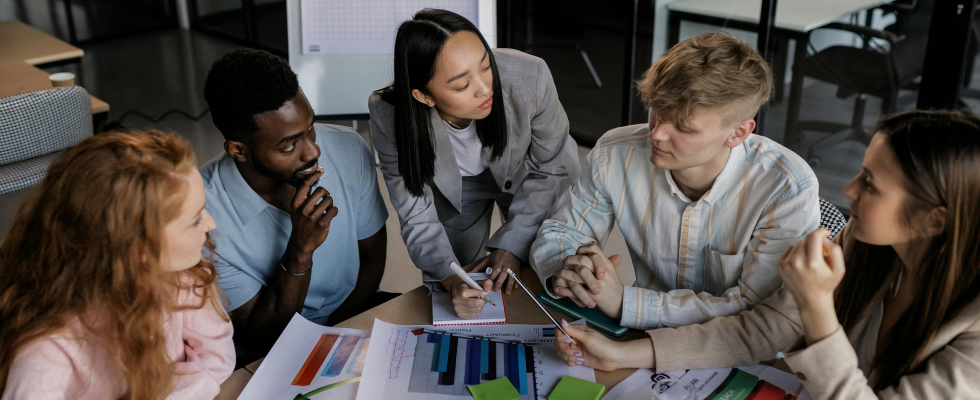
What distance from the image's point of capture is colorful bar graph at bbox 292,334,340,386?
119 centimetres

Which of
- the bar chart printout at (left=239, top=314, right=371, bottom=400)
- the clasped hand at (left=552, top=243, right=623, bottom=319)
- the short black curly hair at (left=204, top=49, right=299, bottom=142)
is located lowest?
the bar chart printout at (left=239, top=314, right=371, bottom=400)

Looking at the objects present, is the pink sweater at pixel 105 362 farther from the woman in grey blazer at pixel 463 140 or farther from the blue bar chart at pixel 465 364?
the woman in grey blazer at pixel 463 140

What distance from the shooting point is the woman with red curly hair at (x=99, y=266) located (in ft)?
3.26

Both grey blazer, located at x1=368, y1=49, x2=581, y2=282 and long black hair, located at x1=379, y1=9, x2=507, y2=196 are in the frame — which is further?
grey blazer, located at x1=368, y1=49, x2=581, y2=282

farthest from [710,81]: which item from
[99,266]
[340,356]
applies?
[99,266]

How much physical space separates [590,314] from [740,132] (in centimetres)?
43

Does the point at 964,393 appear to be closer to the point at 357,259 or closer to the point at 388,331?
the point at 388,331

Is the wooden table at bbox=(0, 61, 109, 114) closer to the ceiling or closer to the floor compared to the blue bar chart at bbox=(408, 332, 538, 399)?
closer to the ceiling

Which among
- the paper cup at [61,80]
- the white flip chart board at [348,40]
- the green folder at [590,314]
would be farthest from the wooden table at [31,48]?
the green folder at [590,314]

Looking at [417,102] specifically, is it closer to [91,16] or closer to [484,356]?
[484,356]

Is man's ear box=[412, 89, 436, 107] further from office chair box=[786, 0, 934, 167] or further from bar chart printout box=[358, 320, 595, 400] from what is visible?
office chair box=[786, 0, 934, 167]

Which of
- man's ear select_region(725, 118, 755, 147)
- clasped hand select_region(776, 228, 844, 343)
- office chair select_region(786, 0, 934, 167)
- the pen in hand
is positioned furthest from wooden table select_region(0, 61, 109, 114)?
office chair select_region(786, 0, 934, 167)

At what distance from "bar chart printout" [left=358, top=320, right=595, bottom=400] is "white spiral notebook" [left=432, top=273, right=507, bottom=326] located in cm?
1

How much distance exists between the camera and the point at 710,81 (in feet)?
4.26
